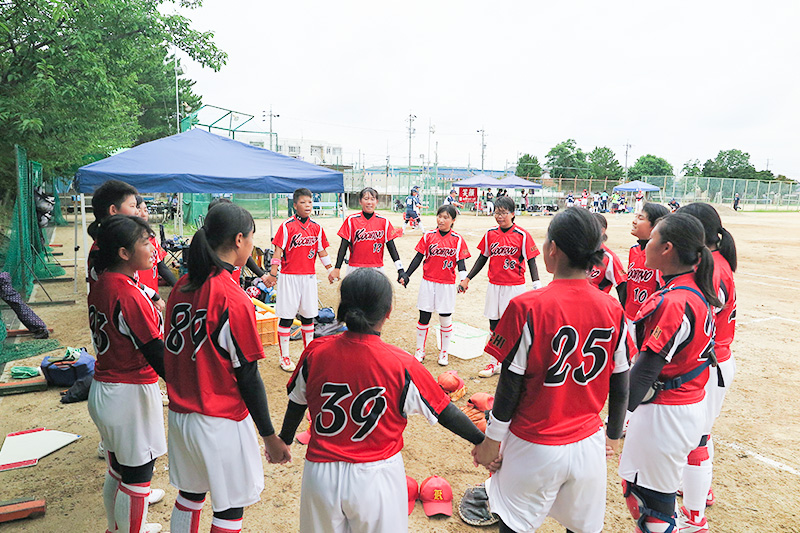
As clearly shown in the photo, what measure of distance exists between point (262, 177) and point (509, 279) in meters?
4.42

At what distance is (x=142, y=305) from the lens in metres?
2.64

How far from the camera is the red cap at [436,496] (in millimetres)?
3477

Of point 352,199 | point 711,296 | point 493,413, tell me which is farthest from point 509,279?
point 352,199

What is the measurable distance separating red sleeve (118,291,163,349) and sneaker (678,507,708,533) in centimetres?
346

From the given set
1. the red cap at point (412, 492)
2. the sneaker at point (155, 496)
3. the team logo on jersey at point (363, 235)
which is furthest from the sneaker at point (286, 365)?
the red cap at point (412, 492)

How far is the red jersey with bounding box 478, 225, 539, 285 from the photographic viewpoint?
5965 millimetres

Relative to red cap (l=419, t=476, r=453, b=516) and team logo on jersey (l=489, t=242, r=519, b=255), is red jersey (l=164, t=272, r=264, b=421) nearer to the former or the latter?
red cap (l=419, t=476, r=453, b=516)

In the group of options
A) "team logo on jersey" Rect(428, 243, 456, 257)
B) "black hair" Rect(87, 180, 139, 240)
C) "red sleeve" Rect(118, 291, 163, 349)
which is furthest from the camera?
"team logo on jersey" Rect(428, 243, 456, 257)

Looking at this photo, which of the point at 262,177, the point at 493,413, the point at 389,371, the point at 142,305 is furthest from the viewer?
the point at 262,177

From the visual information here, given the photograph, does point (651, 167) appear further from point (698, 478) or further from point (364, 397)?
point (364, 397)

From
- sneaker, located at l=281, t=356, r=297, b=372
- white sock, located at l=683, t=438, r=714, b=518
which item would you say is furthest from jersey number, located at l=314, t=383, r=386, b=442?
sneaker, located at l=281, t=356, r=297, b=372

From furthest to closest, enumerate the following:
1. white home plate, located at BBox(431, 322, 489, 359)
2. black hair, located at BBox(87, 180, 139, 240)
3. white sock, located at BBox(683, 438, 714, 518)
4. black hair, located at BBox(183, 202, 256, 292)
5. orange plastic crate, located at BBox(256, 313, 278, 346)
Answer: orange plastic crate, located at BBox(256, 313, 278, 346), white home plate, located at BBox(431, 322, 489, 359), black hair, located at BBox(87, 180, 139, 240), white sock, located at BBox(683, 438, 714, 518), black hair, located at BBox(183, 202, 256, 292)

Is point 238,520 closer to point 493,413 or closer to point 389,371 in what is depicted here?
point 389,371

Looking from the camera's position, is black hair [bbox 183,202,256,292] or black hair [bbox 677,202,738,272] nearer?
black hair [bbox 183,202,256,292]
